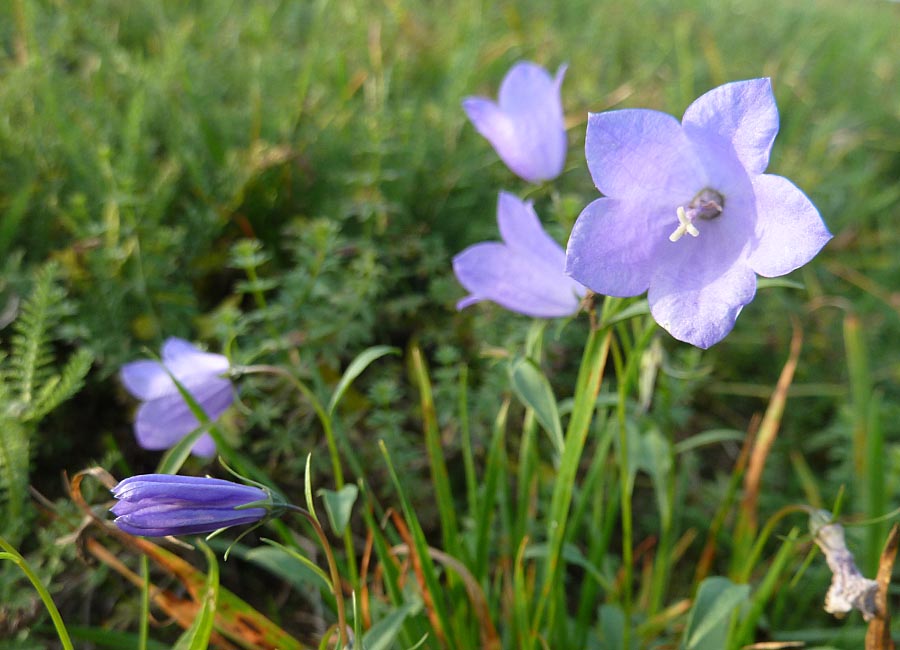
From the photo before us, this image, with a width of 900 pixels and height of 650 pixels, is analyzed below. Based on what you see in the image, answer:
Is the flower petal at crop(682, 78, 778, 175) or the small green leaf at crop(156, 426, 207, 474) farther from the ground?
the flower petal at crop(682, 78, 778, 175)

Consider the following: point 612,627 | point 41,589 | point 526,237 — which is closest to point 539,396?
point 526,237

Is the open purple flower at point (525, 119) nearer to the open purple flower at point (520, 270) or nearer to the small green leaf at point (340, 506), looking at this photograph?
the open purple flower at point (520, 270)

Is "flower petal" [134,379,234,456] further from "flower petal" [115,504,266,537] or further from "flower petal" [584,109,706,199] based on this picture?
"flower petal" [584,109,706,199]

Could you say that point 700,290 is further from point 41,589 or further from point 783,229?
point 41,589

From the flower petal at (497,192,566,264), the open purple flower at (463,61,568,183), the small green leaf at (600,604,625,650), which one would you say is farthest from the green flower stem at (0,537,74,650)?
the open purple flower at (463,61,568,183)

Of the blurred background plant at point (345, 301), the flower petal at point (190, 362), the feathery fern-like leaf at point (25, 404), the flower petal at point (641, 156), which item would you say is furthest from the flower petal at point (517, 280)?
the feathery fern-like leaf at point (25, 404)

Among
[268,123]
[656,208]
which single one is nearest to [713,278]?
[656,208]

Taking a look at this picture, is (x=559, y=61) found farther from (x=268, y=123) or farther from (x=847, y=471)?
(x=847, y=471)
